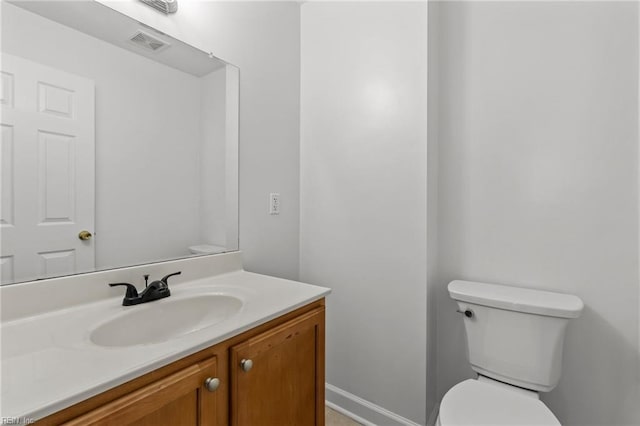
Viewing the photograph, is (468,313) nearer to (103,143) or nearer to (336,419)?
(336,419)

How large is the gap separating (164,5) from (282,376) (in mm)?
1432

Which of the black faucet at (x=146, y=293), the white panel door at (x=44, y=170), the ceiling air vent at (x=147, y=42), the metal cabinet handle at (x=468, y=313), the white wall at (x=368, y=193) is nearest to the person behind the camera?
the white panel door at (x=44, y=170)

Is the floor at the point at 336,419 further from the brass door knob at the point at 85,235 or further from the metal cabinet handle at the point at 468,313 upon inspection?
the brass door knob at the point at 85,235

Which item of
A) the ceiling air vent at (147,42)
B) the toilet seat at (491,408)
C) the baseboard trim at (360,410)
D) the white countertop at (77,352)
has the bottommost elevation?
the baseboard trim at (360,410)

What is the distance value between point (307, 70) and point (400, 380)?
1.81m

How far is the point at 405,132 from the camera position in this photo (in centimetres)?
150

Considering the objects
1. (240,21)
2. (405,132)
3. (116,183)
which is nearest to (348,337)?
(405,132)

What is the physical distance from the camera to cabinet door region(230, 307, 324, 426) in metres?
0.83

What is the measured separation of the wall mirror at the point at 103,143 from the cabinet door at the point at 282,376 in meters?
A: 0.59

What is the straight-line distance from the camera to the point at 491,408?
3.60 ft

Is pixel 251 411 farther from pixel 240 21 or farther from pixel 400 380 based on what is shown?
pixel 240 21

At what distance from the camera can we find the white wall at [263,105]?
1.40 m

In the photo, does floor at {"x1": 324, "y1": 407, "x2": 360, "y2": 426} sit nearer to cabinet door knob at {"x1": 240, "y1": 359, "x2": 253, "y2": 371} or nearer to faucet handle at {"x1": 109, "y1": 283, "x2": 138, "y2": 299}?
cabinet door knob at {"x1": 240, "y1": 359, "x2": 253, "y2": 371}

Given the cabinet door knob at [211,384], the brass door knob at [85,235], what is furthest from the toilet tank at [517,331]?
the brass door knob at [85,235]
